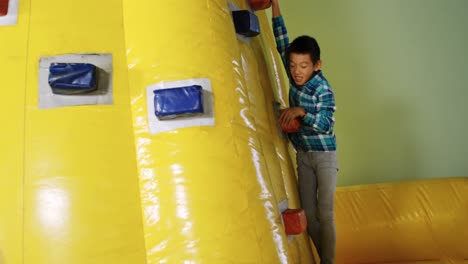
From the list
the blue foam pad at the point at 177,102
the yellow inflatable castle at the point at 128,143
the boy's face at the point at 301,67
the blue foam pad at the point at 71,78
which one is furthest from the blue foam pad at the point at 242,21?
the blue foam pad at the point at 71,78

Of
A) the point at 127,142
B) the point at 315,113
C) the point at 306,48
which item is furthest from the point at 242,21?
the point at 127,142

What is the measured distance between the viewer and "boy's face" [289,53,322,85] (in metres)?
1.25

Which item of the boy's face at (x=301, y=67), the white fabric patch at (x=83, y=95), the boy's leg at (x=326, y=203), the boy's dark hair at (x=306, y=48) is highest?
the boy's dark hair at (x=306, y=48)

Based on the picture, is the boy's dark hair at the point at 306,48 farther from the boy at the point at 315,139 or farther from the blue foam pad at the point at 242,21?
the blue foam pad at the point at 242,21

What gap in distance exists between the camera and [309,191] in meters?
1.29

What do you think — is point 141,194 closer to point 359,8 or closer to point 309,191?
point 309,191

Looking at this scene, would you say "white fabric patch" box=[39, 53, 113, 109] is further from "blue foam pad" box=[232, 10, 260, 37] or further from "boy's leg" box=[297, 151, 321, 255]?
"boy's leg" box=[297, 151, 321, 255]

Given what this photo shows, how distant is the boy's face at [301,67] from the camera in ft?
4.10

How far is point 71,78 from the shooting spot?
84 centimetres

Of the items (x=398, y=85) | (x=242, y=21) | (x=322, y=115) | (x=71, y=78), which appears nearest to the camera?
(x=71, y=78)

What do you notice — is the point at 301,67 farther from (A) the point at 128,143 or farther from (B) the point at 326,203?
(A) the point at 128,143

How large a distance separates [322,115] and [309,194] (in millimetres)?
244

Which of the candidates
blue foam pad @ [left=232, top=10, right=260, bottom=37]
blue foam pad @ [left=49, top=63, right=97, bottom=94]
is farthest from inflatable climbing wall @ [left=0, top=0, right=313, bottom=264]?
blue foam pad @ [left=232, top=10, right=260, bottom=37]

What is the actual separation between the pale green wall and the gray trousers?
102 cm
